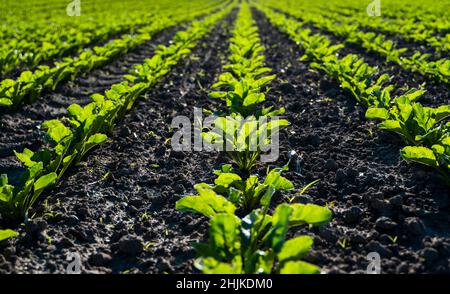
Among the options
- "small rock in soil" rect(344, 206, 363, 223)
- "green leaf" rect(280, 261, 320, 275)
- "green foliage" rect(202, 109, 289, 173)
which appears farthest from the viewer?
"green foliage" rect(202, 109, 289, 173)

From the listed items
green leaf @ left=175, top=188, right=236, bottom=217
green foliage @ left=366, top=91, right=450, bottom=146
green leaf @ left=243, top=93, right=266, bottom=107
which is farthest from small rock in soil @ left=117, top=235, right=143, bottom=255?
green foliage @ left=366, top=91, right=450, bottom=146

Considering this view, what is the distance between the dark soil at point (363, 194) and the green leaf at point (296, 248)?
0.38m

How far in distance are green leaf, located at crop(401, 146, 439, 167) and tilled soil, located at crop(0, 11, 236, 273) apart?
5.48 feet

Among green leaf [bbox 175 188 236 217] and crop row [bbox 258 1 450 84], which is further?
crop row [bbox 258 1 450 84]

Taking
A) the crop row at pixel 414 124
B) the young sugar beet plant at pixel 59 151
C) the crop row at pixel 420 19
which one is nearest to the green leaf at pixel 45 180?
the young sugar beet plant at pixel 59 151

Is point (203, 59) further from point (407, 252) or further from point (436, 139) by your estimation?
point (407, 252)

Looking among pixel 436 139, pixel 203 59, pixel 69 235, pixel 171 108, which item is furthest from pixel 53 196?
pixel 203 59

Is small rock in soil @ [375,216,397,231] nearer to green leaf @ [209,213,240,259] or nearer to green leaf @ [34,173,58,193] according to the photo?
green leaf @ [209,213,240,259]

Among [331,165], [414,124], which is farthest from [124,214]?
[414,124]

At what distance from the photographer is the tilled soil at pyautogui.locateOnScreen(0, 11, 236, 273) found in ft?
10.0

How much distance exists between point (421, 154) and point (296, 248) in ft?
5.25

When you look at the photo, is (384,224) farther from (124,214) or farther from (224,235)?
(124,214)

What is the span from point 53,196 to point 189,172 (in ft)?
4.05
